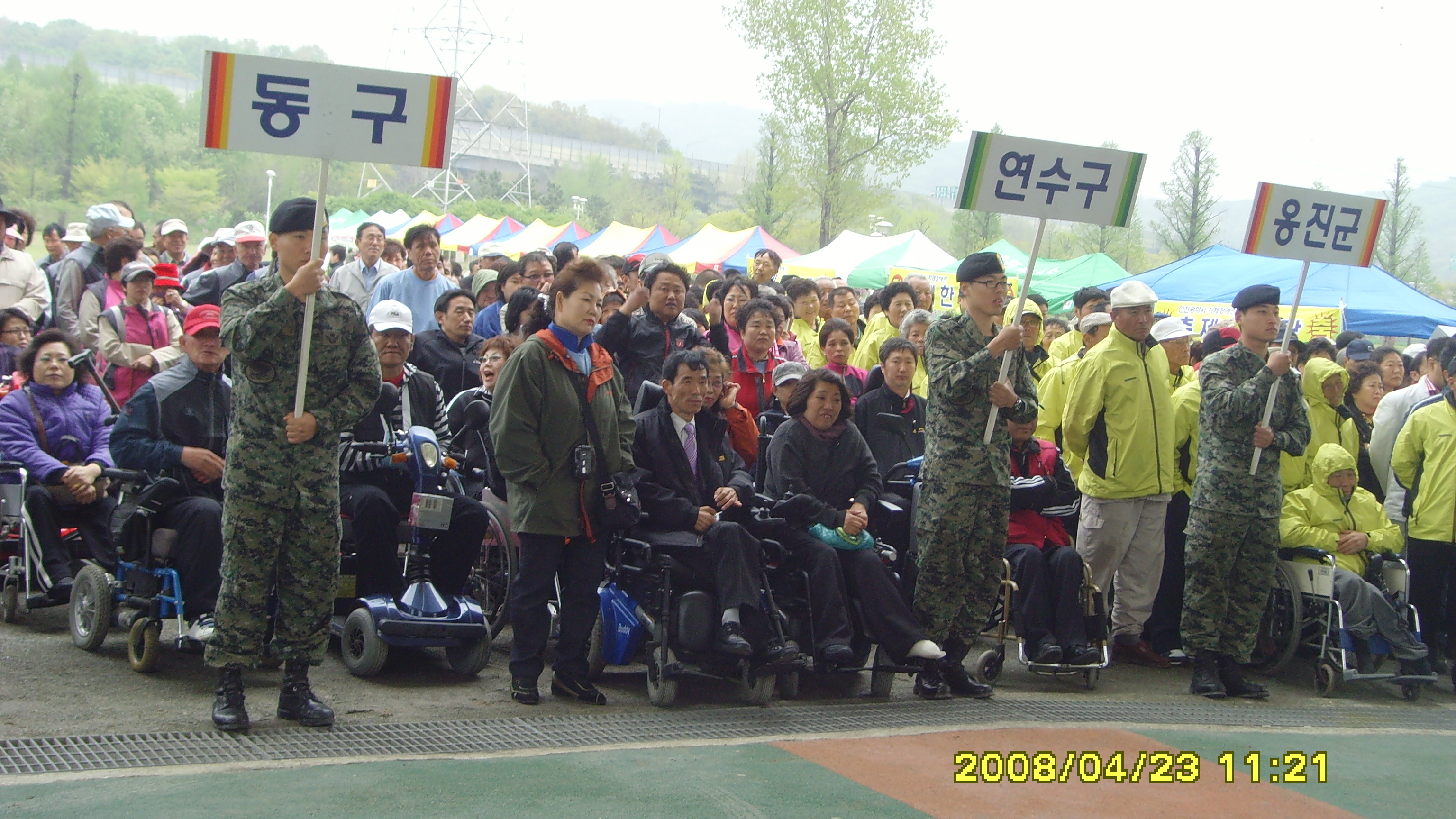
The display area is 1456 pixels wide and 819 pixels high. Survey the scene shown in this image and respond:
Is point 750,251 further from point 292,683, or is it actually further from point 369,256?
point 292,683

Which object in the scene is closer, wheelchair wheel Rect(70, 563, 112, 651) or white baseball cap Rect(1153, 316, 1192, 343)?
wheelchair wheel Rect(70, 563, 112, 651)

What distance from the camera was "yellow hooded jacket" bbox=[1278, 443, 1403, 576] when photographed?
24.0 feet

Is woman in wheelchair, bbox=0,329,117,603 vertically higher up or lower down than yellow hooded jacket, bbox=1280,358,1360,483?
lower down

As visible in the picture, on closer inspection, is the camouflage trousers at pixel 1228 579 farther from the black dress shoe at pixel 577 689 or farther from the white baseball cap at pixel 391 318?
the white baseball cap at pixel 391 318

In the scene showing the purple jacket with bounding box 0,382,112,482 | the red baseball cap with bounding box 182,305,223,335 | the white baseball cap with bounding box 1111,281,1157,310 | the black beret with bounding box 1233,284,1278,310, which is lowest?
the purple jacket with bounding box 0,382,112,482

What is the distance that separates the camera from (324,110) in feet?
15.9

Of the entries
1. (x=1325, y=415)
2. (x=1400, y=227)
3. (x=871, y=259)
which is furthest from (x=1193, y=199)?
(x=1325, y=415)

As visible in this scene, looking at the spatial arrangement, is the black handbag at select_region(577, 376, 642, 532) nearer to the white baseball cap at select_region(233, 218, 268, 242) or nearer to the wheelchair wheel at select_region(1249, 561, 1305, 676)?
the wheelchair wheel at select_region(1249, 561, 1305, 676)

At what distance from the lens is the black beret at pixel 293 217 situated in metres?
4.65

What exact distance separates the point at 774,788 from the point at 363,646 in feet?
7.73

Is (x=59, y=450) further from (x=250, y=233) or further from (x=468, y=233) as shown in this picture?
(x=468, y=233)

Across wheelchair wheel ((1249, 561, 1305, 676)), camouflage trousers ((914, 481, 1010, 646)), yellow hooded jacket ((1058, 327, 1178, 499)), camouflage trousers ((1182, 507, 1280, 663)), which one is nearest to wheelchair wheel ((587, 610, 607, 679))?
camouflage trousers ((914, 481, 1010, 646))

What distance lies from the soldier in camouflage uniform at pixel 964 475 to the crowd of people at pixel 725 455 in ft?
0.05

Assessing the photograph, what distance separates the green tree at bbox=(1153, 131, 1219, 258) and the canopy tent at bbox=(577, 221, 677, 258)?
68.2 ft
